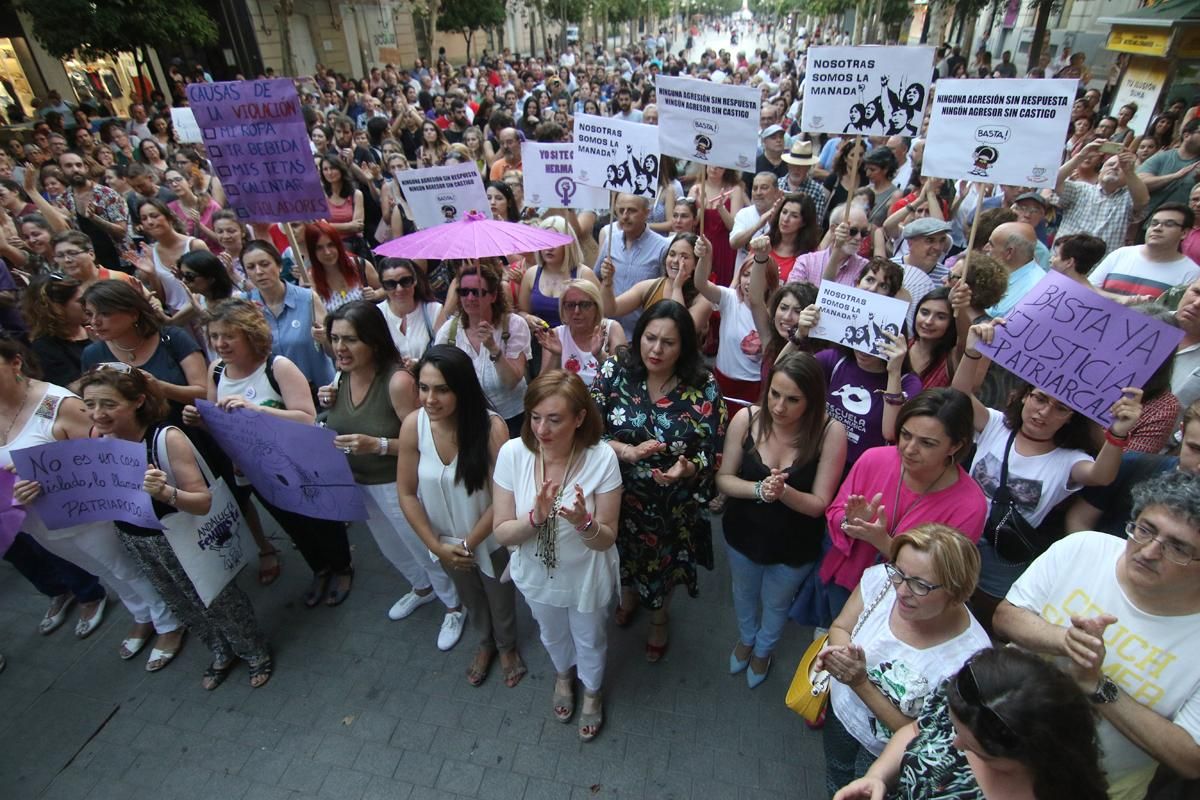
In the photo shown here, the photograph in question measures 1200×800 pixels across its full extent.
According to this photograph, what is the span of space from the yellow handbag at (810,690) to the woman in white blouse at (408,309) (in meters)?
3.13

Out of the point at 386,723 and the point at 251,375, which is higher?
the point at 251,375

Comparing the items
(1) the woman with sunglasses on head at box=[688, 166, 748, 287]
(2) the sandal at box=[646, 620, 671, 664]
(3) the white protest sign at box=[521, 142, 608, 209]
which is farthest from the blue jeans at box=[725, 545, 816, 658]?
(1) the woman with sunglasses on head at box=[688, 166, 748, 287]

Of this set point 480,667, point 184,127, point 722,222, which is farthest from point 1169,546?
point 184,127

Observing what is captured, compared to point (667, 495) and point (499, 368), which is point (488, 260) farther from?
point (667, 495)

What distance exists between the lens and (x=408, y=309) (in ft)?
14.7

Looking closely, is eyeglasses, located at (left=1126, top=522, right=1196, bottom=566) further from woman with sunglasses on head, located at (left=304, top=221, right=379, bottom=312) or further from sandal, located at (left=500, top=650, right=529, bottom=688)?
woman with sunglasses on head, located at (left=304, top=221, right=379, bottom=312)

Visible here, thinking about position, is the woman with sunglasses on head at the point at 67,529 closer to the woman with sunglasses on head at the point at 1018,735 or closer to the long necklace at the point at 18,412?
the long necklace at the point at 18,412

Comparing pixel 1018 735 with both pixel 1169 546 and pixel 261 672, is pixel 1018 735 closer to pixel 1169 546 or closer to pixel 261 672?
pixel 1169 546

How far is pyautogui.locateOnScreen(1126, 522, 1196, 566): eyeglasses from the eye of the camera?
1860 millimetres

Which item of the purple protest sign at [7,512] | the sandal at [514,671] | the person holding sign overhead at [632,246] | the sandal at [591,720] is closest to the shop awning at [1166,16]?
the person holding sign overhead at [632,246]

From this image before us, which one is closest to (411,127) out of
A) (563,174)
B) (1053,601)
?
(563,174)

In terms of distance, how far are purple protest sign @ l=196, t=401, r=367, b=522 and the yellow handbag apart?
2.51 metres

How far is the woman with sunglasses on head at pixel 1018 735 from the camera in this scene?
145 centimetres

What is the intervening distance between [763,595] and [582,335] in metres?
1.96
